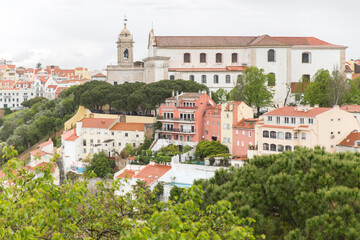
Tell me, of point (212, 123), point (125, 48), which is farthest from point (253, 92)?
point (125, 48)

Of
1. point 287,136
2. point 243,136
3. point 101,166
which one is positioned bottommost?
point 101,166

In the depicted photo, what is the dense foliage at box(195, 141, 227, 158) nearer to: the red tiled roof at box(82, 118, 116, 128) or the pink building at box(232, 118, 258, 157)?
the pink building at box(232, 118, 258, 157)

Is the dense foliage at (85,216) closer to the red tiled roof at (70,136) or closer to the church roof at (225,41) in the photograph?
the red tiled roof at (70,136)

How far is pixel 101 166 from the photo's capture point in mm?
42812

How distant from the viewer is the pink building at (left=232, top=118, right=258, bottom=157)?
39.2m

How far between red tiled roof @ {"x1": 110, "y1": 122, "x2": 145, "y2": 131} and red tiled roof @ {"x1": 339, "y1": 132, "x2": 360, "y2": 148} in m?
18.8

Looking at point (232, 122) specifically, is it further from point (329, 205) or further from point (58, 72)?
point (58, 72)

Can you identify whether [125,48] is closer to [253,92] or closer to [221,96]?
[221,96]

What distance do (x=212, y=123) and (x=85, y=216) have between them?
32.1m

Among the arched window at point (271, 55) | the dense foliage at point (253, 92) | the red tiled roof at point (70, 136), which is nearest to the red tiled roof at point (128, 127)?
the red tiled roof at point (70, 136)

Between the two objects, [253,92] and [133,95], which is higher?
[253,92]

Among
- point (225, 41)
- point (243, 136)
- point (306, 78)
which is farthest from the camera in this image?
point (225, 41)

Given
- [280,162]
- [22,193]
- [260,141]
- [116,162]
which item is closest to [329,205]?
[280,162]

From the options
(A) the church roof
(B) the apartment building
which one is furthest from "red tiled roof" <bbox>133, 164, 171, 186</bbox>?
(A) the church roof
